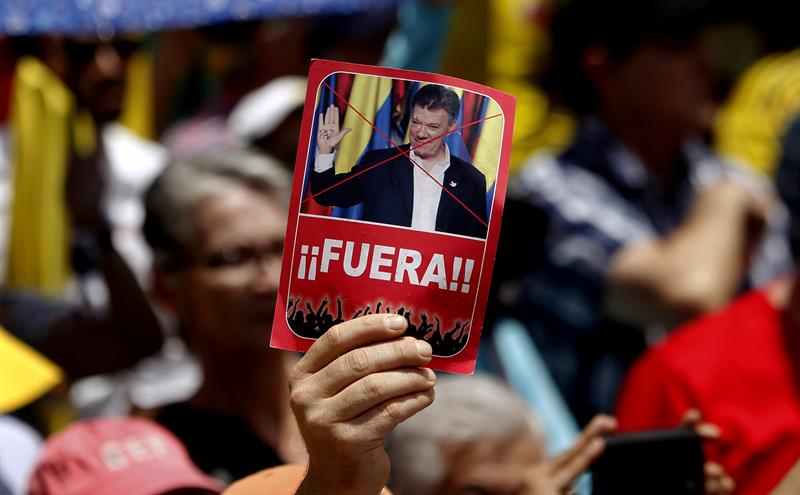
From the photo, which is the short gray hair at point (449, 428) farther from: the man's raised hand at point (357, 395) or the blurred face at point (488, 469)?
the man's raised hand at point (357, 395)

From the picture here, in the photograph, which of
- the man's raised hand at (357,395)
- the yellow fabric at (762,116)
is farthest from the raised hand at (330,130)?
the yellow fabric at (762,116)

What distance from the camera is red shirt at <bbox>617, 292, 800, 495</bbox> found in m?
2.48

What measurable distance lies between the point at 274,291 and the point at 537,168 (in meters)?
1.13

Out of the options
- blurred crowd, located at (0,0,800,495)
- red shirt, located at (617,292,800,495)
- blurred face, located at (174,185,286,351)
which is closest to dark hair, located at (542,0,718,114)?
blurred crowd, located at (0,0,800,495)

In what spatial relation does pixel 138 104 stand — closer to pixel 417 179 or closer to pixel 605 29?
pixel 605 29

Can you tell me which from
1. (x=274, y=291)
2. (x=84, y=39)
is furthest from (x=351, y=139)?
(x=84, y=39)

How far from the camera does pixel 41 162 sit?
12.7ft

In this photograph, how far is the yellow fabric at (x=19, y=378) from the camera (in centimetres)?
246

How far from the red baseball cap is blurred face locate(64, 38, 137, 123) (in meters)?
1.92

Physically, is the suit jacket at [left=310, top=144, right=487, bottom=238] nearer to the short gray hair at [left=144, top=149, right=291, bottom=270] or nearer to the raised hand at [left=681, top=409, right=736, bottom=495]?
the raised hand at [left=681, top=409, right=736, bottom=495]

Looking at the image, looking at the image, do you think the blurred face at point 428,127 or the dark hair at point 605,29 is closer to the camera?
the blurred face at point 428,127

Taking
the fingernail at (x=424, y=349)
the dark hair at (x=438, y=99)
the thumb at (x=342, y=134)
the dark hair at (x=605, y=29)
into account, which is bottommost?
the fingernail at (x=424, y=349)

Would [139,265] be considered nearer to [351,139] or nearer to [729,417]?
[729,417]

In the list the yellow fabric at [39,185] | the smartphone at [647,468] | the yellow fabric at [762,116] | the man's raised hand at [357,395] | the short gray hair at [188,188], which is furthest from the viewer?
the yellow fabric at [762,116]
